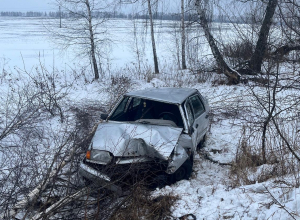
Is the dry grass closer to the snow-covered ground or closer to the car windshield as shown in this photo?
the snow-covered ground

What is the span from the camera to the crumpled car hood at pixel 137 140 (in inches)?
179

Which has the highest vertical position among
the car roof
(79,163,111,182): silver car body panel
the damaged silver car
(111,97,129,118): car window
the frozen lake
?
the frozen lake

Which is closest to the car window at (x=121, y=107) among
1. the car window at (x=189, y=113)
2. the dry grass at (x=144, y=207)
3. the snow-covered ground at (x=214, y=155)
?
the snow-covered ground at (x=214, y=155)

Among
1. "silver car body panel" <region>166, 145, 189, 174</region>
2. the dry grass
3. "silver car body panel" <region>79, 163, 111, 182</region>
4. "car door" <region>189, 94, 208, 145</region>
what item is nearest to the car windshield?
"car door" <region>189, 94, 208, 145</region>

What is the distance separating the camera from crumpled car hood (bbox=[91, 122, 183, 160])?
179 inches

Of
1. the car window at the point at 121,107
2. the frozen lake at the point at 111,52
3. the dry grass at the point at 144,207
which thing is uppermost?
the frozen lake at the point at 111,52

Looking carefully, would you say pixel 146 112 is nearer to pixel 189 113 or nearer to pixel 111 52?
pixel 189 113

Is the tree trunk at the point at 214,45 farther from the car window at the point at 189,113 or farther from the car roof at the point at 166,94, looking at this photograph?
the car window at the point at 189,113

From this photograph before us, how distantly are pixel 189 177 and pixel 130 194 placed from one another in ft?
5.22

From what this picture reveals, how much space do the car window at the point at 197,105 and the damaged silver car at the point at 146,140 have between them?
0.04 meters

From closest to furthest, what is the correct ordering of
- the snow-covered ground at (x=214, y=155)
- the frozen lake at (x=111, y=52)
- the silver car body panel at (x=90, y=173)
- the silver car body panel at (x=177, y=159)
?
the snow-covered ground at (x=214, y=155)
the silver car body panel at (x=90, y=173)
the silver car body panel at (x=177, y=159)
the frozen lake at (x=111, y=52)

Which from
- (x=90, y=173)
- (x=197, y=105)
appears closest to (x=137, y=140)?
(x=90, y=173)

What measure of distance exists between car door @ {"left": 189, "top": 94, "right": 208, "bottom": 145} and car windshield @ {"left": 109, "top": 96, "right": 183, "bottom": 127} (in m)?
0.50

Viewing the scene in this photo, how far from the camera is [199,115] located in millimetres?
6125
